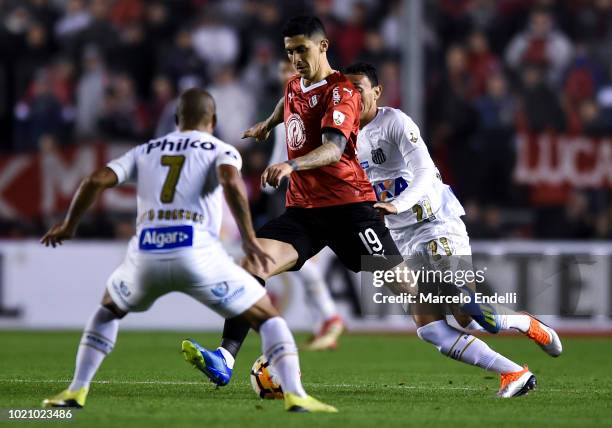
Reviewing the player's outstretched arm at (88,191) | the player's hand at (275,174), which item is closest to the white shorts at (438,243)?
the player's hand at (275,174)

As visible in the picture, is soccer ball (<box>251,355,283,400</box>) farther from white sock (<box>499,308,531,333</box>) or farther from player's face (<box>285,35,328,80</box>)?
player's face (<box>285,35,328,80</box>)

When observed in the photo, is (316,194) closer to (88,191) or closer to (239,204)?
(239,204)

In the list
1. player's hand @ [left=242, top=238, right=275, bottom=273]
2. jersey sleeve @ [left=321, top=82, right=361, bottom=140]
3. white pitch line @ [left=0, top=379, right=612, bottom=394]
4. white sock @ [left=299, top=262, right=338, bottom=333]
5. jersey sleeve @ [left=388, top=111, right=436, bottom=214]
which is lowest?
white sock @ [left=299, top=262, right=338, bottom=333]

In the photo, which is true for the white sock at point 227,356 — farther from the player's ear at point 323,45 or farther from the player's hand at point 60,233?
the player's ear at point 323,45

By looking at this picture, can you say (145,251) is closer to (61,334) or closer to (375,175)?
(375,175)

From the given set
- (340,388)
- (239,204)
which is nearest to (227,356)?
(340,388)

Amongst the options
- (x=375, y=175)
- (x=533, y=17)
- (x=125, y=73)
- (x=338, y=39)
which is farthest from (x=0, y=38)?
(x=375, y=175)

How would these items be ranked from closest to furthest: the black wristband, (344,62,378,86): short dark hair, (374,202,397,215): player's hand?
the black wristband
(374,202,397,215): player's hand
(344,62,378,86): short dark hair

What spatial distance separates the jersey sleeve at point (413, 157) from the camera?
26.2 ft

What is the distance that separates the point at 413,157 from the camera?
27.1 ft

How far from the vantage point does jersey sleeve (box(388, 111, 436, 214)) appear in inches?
314

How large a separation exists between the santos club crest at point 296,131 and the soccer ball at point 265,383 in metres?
1.41

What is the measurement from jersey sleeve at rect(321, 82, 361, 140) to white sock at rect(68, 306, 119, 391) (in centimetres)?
192

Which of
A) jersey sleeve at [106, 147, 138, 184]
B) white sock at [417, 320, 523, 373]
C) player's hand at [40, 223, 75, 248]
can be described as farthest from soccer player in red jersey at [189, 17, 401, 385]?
player's hand at [40, 223, 75, 248]
